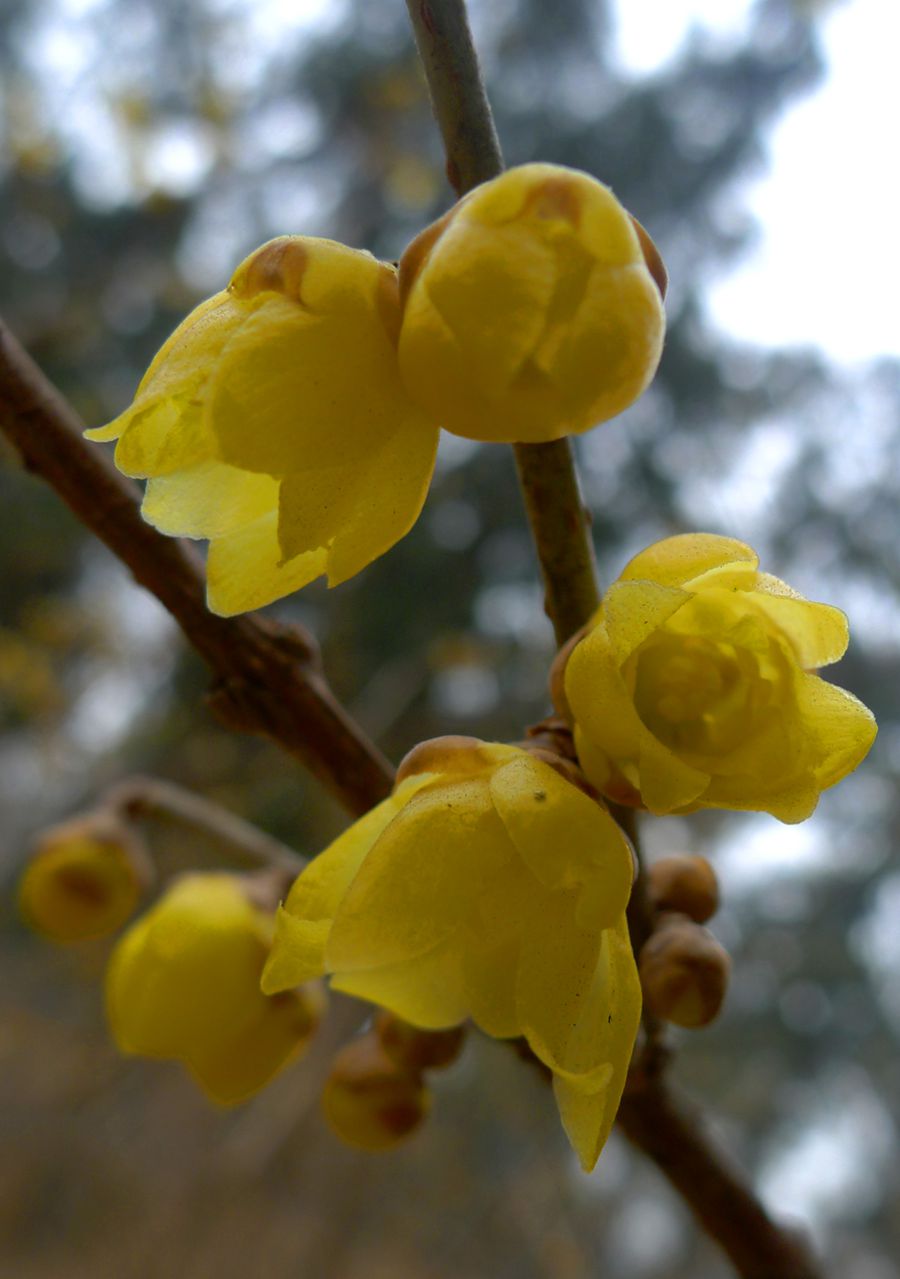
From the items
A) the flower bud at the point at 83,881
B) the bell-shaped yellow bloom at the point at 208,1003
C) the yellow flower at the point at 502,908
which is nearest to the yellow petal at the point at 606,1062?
the yellow flower at the point at 502,908

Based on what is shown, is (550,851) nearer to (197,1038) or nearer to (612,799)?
(612,799)

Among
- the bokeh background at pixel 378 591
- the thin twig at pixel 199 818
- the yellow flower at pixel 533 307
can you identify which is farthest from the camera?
the bokeh background at pixel 378 591

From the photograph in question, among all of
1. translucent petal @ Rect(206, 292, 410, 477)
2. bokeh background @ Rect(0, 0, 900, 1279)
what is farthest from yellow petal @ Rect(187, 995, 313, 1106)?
bokeh background @ Rect(0, 0, 900, 1279)

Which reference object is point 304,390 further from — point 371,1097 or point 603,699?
point 371,1097

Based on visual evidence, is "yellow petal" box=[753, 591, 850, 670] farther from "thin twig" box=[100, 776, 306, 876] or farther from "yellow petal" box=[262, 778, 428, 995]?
"thin twig" box=[100, 776, 306, 876]

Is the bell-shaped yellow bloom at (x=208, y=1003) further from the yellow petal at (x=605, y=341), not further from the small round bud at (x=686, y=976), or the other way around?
the yellow petal at (x=605, y=341)

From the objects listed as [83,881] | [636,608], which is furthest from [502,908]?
[83,881]
